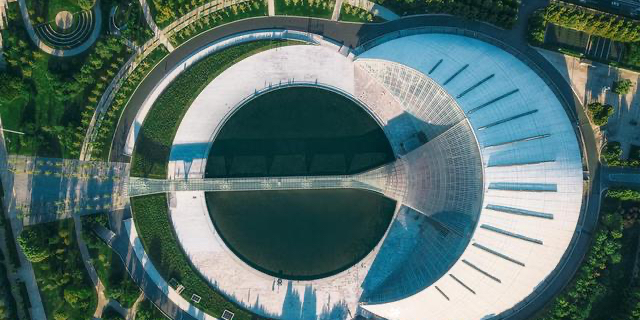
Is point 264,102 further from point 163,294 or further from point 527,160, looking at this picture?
point 527,160

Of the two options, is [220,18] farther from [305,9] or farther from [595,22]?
[595,22]

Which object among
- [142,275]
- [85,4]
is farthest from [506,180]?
[85,4]

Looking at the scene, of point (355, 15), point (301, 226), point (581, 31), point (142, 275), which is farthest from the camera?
point (301, 226)

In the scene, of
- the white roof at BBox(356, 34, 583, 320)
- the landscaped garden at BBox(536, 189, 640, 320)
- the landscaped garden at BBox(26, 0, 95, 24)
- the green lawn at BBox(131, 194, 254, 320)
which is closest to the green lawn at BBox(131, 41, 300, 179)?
the green lawn at BBox(131, 194, 254, 320)

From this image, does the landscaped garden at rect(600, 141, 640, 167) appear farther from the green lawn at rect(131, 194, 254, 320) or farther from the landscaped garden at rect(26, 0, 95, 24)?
the landscaped garden at rect(26, 0, 95, 24)

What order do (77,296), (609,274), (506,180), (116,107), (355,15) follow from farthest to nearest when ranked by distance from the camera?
(355,15)
(116,107)
(609,274)
(77,296)
(506,180)

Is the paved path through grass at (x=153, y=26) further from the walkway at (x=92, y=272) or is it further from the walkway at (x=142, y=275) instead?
the walkway at (x=92, y=272)
